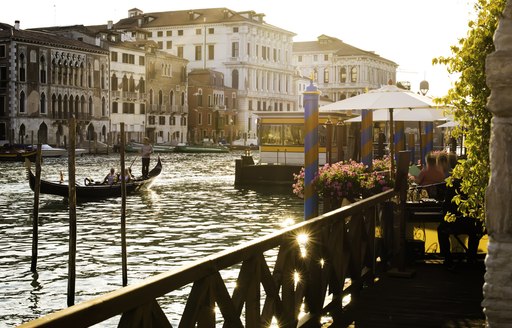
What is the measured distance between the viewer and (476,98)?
3.85 meters

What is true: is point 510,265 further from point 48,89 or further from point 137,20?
point 137,20

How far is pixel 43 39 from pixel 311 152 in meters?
45.8

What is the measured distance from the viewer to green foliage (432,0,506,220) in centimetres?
378

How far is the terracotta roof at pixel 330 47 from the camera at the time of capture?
93.2 m

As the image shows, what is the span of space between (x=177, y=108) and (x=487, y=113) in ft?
204

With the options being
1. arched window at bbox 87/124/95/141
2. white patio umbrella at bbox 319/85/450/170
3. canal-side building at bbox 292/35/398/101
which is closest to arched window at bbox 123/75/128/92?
arched window at bbox 87/124/95/141

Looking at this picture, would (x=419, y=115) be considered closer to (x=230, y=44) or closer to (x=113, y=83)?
(x=113, y=83)

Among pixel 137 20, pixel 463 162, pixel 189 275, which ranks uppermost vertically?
pixel 137 20

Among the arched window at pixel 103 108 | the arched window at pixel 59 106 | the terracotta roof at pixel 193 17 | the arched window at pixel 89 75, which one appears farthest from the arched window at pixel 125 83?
the terracotta roof at pixel 193 17

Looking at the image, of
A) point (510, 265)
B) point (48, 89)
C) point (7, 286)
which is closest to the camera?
point (510, 265)

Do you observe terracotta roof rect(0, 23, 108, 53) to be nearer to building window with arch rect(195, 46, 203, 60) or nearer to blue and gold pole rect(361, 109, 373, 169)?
building window with arch rect(195, 46, 203, 60)

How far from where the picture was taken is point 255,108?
3022 inches

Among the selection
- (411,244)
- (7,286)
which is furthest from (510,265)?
(7,286)

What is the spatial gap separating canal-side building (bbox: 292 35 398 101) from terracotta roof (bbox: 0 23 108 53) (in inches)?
1561
